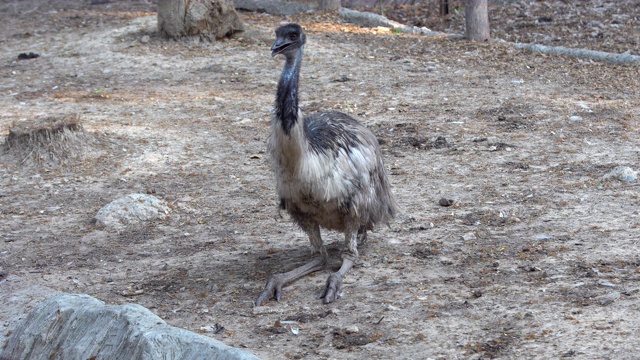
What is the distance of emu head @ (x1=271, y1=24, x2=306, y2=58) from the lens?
4957mm

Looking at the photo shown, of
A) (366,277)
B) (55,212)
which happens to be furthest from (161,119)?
(366,277)

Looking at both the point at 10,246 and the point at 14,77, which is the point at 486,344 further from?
the point at 14,77

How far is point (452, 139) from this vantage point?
314 inches

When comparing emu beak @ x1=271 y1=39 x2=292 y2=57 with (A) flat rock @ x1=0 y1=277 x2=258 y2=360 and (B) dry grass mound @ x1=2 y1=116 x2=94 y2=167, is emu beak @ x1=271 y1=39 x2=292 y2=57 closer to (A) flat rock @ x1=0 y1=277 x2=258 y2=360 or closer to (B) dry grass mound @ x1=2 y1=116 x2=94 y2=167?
(A) flat rock @ x1=0 y1=277 x2=258 y2=360

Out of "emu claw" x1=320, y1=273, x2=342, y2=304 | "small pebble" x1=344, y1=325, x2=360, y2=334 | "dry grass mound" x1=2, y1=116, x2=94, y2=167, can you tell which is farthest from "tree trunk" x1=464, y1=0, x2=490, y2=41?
"small pebble" x1=344, y1=325, x2=360, y2=334

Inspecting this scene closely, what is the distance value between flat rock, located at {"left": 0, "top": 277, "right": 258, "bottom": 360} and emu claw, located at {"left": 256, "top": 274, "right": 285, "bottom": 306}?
1121 millimetres

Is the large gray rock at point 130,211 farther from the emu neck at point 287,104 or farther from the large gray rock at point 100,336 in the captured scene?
the emu neck at point 287,104

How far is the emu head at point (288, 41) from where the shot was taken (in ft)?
16.3

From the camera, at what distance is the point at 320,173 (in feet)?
16.3

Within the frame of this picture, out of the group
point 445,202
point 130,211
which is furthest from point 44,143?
point 445,202

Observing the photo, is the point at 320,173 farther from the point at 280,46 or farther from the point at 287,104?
the point at 280,46

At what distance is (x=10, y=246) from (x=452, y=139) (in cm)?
377

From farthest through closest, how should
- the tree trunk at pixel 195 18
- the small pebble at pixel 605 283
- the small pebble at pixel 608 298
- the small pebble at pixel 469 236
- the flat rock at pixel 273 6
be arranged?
the flat rock at pixel 273 6 < the tree trunk at pixel 195 18 < the small pebble at pixel 469 236 < the small pebble at pixel 605 283 < the small pebble at pixel 608 298

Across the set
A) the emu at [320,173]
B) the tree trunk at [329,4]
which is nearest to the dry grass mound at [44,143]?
the emu at [320,173]
